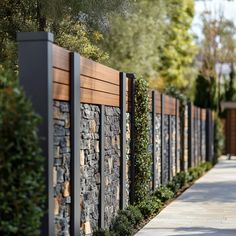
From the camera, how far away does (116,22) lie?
2716 centimetres

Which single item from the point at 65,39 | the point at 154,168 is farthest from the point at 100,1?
the point at 154,168

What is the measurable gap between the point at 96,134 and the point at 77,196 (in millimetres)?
1412

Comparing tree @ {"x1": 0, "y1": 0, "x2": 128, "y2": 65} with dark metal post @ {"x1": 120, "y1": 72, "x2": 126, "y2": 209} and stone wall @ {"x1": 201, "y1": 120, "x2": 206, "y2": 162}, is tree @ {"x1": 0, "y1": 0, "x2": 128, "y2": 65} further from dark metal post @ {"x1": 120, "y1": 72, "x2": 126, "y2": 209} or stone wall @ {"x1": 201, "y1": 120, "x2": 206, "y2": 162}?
stone wall @ {"x1": 201, "y1": 120, "x2": 206, "y2": 162}

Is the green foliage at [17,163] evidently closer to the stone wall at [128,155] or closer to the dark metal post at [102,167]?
the dark metal post at [102,167]

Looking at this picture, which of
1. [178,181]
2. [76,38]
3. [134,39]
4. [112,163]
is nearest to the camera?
[112,163]

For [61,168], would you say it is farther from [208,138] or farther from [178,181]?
[208,138]

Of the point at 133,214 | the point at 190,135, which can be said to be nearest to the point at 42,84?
the point at 133,214

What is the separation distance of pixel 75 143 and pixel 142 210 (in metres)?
4.03

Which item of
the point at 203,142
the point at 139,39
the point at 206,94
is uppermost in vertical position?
the point at 139,39

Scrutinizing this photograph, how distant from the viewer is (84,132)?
25.0 feet

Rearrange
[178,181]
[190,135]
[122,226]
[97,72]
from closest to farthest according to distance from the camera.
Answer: [97,72]
[122,226]
[178,181]
[190,135]

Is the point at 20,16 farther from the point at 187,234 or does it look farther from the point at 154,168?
the point at 187,234

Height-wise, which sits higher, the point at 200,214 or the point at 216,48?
the point at 216,48

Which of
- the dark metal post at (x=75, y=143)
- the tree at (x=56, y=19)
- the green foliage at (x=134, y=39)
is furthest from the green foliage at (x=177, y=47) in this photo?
the dark metal post at (x=75, y=143)
